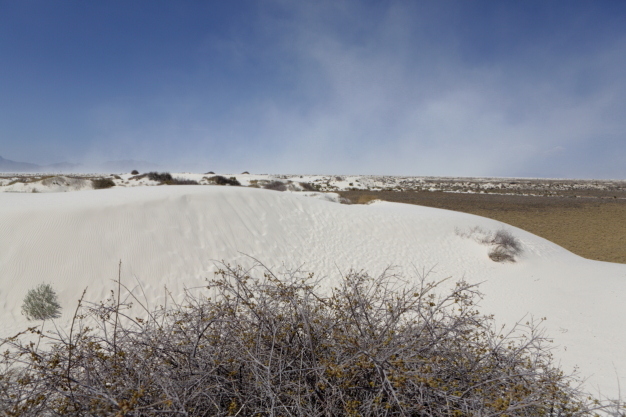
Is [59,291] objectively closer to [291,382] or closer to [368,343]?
[291,382]

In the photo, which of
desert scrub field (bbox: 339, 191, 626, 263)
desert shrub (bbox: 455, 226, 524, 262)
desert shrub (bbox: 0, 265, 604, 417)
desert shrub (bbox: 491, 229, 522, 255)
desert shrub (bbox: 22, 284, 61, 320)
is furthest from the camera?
desert scrub field (bbox: 339, 191, 626, 263)

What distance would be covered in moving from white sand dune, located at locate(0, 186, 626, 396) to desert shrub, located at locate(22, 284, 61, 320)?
15 cm

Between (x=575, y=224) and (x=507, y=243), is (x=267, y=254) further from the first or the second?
(x=575, y=224)

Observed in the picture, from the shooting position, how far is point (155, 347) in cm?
220

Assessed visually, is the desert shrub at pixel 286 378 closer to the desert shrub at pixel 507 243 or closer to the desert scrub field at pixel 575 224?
the desert shrub at pixel 507 243

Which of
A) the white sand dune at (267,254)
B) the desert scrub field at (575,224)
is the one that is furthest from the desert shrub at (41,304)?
the desert scrub field at (575,224)

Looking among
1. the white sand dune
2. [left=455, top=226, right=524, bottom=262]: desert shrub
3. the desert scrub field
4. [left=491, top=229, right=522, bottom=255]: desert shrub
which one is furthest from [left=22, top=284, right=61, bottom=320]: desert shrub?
the desert scrub field

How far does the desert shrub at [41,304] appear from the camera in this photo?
5531mm

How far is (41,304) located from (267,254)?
555cm

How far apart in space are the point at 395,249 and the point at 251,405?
10.2m

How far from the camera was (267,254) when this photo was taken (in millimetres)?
9508

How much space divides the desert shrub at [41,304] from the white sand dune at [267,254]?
15cm

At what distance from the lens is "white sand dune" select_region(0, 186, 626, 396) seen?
20.5ft

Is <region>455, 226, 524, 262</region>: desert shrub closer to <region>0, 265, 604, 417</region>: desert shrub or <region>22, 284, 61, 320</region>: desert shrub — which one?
<region>0, 265, 604, 417</region>: desert shrub
